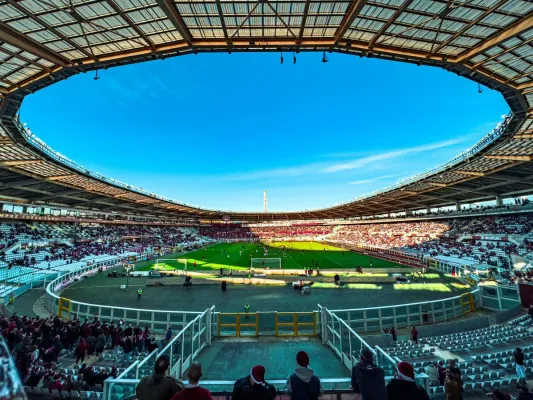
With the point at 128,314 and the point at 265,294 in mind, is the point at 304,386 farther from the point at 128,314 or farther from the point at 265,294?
the point at 265,294

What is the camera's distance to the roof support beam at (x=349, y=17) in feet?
33.1

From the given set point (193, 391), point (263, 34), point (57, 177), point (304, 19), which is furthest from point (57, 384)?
point (57, 177)

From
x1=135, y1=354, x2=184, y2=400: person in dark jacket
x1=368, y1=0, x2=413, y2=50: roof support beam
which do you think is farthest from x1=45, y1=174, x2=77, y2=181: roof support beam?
x1=135, y1=354, x2=184, y2=400: person in dark jacket

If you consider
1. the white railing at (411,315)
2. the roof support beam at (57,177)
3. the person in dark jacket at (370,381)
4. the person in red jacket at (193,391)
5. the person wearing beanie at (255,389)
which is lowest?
the white railing at (411,315)

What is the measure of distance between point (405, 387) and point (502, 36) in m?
14.2

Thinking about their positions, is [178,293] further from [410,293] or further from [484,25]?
[484,25]

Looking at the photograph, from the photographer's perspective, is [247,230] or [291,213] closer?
[291,213]

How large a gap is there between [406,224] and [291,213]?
35428 millimetres

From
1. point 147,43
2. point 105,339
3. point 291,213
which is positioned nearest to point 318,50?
point 147,43

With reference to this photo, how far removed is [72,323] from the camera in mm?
13359

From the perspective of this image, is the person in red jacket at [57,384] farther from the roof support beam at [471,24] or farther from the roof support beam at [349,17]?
the roof support beam at [471,24]

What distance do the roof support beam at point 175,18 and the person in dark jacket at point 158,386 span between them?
11259 millimetres

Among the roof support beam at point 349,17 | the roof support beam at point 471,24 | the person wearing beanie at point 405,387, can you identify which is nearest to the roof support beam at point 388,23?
the roof support beam at point 349,17

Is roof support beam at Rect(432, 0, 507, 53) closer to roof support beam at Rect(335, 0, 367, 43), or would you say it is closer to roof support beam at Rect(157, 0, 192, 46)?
roof support beam at Rect(335, 0, 367, 43)
